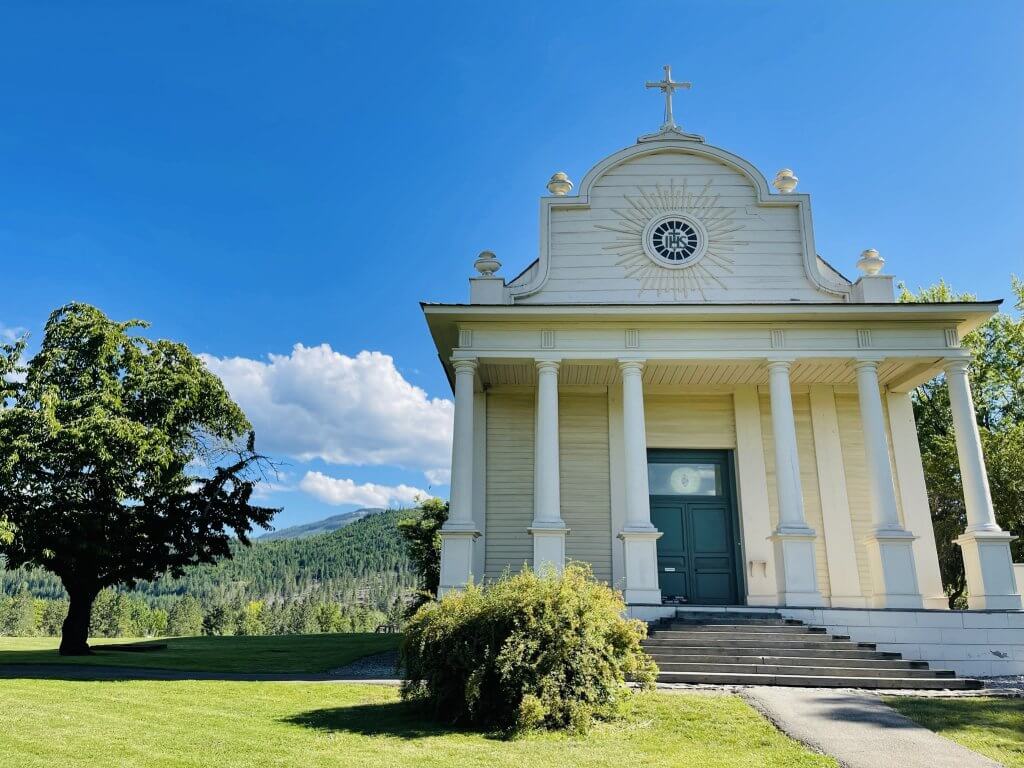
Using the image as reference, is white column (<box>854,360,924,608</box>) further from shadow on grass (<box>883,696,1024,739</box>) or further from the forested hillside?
the forested hillside

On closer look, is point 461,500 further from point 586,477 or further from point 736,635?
point 736,635

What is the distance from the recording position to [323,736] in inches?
258

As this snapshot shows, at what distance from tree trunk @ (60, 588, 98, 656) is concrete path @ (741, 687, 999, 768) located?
1316 cm

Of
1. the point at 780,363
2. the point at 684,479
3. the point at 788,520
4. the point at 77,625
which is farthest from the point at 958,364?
the point at 77,625

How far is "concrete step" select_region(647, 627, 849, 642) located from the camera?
35.3ft

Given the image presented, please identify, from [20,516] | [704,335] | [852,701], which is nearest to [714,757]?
[852,701]

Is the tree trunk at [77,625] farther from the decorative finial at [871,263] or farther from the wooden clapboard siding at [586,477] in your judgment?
the decorative finial at [871,263]

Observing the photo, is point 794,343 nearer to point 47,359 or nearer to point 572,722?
point 572,722

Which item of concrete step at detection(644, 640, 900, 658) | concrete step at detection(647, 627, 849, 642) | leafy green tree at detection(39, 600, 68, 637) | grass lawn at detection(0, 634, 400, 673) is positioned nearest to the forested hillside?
leafy green tree at detection(39, 600, 68, 637)

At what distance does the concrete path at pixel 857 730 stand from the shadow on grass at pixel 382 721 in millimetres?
2929

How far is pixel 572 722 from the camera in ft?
22.8

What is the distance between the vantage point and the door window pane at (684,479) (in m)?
15.3

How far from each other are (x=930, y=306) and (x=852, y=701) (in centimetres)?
804


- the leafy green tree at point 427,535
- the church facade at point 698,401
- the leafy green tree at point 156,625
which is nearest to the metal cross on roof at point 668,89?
the church facade at point 698,401
